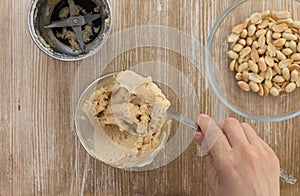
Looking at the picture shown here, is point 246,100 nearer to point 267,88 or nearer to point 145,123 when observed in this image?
point 267,88

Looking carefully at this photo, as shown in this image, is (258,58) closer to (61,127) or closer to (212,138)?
(212,138)

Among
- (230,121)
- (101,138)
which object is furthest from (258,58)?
(101,138)

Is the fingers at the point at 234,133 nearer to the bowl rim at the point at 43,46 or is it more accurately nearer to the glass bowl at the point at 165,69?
the glass bowl at the point at 165,69

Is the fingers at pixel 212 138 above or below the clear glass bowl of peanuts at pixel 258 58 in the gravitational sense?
below

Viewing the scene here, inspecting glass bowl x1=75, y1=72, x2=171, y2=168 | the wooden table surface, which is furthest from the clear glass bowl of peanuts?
glass bowl x1=75, y1=72, x2=171, y2=168

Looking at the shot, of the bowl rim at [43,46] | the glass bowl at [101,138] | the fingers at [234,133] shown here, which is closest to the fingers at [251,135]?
the fingers at [234,133]

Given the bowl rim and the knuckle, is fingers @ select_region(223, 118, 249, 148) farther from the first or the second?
the bowl rim
